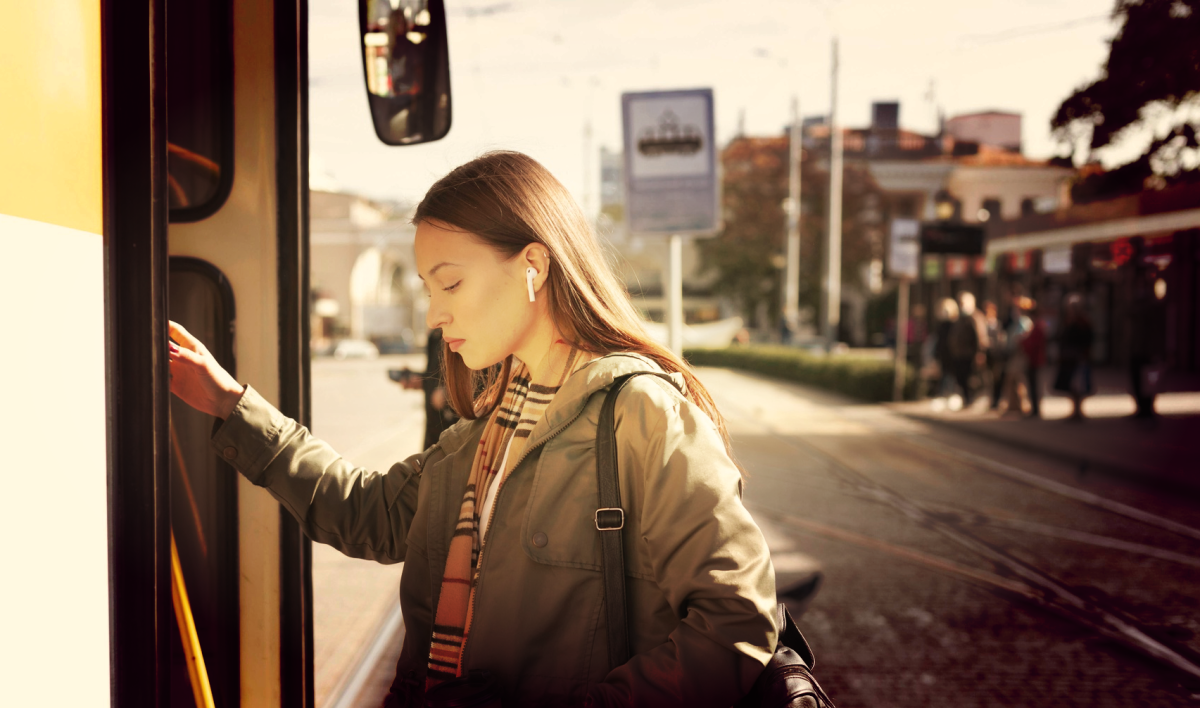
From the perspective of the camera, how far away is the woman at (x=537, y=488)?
51.3 inches

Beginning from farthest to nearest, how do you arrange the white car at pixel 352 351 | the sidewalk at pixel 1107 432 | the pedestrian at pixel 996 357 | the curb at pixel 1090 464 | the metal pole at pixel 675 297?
the white car at pixel 352 351
the pedestrian at pixel 996 357
the sidewalk at pixel 1107 432
the curb at pixel 1090 464
the metal pole at pixel 675 297

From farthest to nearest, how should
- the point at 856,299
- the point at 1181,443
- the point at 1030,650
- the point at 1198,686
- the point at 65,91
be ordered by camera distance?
the point at 856,299, the point at 1181,443, the point at 1030,650, the point at 1198,686, the point at 65,91

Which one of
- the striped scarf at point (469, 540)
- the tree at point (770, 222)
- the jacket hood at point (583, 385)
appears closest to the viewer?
the jacket hood at point (583, 385)

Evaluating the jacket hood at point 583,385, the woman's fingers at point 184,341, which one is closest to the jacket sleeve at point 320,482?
the woman's fingers at point 184,341

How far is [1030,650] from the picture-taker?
172 inches

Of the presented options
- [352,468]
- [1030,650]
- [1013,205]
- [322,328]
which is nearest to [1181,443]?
[1030,650]

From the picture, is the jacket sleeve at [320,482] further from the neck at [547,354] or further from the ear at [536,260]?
the ear at [536,260]

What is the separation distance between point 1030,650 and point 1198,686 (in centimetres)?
67

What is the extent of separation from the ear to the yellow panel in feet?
1.97

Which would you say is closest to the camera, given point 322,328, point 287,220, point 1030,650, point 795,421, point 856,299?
point 287,220

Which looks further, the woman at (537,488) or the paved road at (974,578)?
the paved road at (974,578)

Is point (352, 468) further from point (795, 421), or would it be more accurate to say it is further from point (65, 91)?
point (795, 421)

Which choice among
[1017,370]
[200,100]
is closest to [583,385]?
[200,100]

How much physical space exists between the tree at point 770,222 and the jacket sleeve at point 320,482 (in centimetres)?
3766
